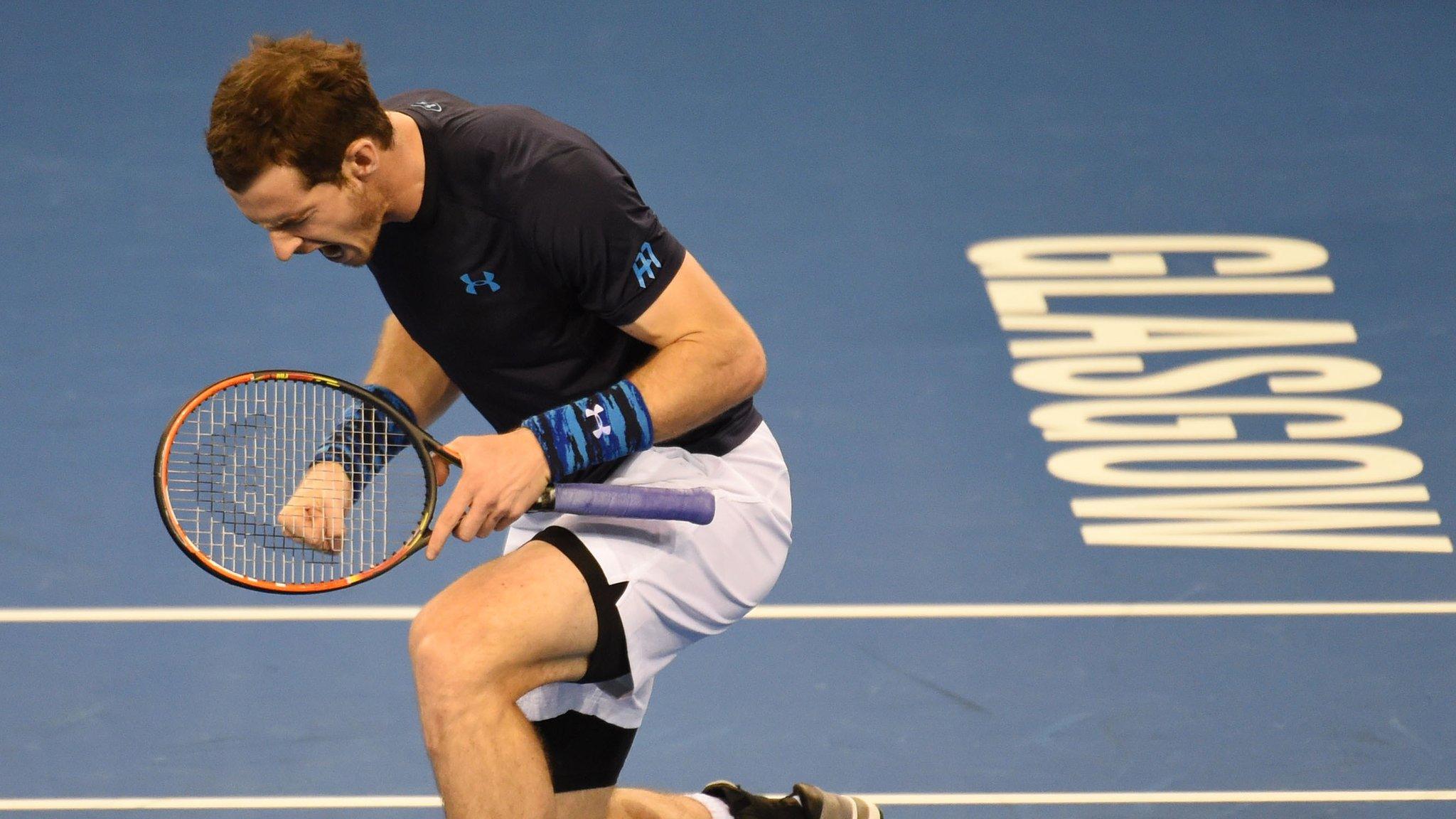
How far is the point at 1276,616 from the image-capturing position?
4.61 m

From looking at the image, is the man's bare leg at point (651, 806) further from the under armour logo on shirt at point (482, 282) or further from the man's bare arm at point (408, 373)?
the under armour logo on shirt at point (482, 282)

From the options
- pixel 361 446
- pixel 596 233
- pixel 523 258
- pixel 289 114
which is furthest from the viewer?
pixel 361 446

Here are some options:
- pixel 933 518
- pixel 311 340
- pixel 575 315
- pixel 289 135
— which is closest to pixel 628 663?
pixel 575 315

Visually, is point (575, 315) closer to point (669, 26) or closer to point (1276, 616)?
point (1276, 616)

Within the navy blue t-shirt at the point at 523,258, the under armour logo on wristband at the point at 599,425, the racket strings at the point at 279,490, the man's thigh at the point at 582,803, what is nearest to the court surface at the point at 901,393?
the racket strings at the point at 279,490

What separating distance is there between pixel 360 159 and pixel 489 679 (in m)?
0.86

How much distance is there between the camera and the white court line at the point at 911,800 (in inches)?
154

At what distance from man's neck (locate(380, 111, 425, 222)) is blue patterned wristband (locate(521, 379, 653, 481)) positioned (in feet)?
1.36

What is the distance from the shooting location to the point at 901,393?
5.59 metres

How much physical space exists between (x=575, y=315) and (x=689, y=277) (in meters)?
0.25

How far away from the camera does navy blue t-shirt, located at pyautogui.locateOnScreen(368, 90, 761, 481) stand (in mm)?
2941

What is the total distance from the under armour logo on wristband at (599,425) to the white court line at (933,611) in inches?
69.2

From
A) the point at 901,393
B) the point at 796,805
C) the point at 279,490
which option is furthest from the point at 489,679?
the point at 901,393

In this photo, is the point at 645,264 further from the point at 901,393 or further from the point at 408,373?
Answer: the point at 901,393
